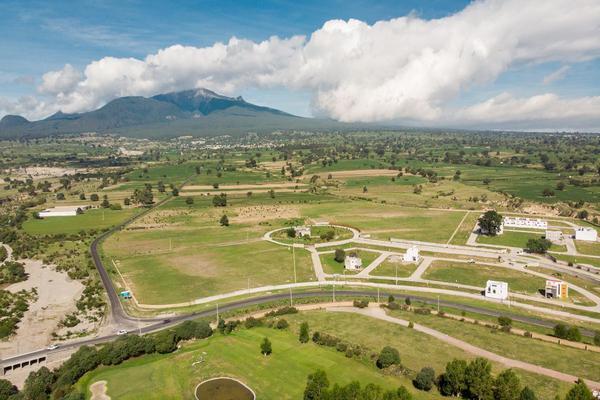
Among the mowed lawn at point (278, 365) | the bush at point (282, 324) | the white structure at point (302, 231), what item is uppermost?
the white structure at point (302, 231)

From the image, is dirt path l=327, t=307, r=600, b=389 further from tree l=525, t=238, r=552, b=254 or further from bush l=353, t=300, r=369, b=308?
tree l=525, t=238, r=552, b=254

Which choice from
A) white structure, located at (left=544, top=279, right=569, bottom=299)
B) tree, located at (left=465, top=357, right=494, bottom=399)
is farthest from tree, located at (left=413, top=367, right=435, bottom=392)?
white structure, located at (left=544, top=279, right=569, bottom=299)

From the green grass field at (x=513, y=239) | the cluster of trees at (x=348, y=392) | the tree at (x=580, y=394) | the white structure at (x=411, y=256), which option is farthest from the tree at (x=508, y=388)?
the green grass field at (x=513, y=239)

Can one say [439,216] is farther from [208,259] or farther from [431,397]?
[431,397]

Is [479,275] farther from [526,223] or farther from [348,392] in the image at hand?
[348,392]

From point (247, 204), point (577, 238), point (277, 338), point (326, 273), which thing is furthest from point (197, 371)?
point (247, 204)

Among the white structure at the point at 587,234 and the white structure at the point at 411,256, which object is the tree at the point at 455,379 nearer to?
the white structure at the point at 411,256
